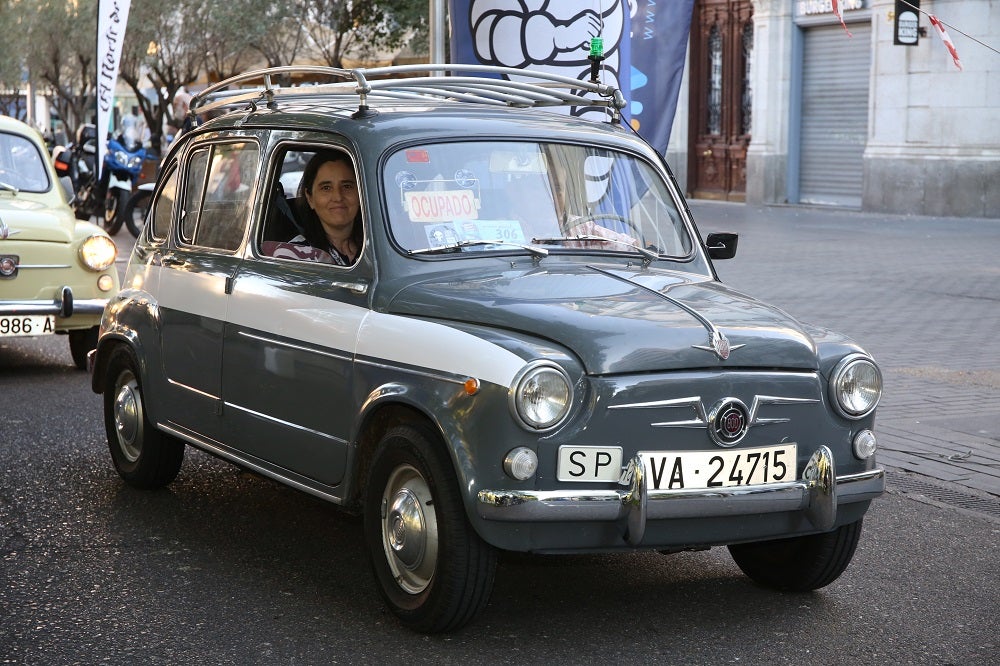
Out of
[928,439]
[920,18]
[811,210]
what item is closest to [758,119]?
[811,210]

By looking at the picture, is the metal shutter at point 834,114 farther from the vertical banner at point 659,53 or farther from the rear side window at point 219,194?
the rear side window at point 219,194

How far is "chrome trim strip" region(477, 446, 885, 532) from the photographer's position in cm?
421

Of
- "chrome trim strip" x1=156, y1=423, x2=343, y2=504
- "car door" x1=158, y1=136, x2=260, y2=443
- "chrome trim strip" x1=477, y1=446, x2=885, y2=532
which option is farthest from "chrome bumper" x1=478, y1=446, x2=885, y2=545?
"car door" x1=158, y1=136, x2=260, y2=443

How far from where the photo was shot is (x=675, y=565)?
17.8ft

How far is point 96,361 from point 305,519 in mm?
1432

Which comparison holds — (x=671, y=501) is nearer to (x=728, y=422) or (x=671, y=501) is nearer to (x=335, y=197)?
(x=728, y=422)

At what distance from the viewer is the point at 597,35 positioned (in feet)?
32.3

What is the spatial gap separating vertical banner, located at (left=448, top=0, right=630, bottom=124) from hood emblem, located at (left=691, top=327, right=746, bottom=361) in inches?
218

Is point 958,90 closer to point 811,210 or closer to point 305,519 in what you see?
point 811,210

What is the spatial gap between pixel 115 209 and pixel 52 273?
40.8 feet

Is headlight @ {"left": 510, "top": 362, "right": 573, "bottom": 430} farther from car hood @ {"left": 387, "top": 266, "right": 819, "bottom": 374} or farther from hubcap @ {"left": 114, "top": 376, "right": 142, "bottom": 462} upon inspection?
hubcap @ {"left": 114, "top": 376, "right": 142, "bottom": 462}

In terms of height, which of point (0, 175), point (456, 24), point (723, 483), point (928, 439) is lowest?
point (928, 439)

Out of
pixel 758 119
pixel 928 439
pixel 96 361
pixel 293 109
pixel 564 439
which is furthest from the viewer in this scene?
pixel 758 119

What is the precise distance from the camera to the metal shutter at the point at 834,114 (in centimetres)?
2736
